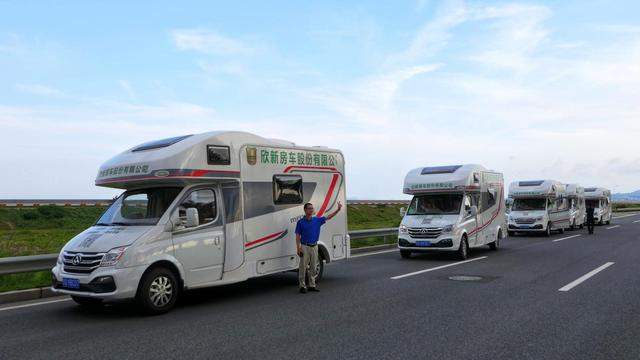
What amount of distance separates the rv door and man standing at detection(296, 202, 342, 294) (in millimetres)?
1677

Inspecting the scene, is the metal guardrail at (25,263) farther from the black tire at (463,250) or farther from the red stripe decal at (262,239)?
the black tire at (463,250)

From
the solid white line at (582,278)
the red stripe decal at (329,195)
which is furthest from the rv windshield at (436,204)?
the red stripe decal at (329,195)

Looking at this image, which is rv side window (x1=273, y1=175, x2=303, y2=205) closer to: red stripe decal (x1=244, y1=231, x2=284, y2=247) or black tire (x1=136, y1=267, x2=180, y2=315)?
red stripe decal (x1=244, y1=231, x2=284, y2=247)

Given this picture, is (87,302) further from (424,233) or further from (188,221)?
(424,233)

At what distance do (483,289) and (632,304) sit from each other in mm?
2500

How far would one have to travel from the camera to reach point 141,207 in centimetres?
902

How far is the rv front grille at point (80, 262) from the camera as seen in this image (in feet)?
26.0

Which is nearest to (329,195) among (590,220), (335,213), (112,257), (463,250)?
(335,213)

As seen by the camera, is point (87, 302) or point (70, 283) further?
point (87, 302)

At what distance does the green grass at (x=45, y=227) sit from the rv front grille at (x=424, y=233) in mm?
3310

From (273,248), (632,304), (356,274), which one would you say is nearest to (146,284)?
(273,248)

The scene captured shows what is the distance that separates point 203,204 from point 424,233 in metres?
8.25

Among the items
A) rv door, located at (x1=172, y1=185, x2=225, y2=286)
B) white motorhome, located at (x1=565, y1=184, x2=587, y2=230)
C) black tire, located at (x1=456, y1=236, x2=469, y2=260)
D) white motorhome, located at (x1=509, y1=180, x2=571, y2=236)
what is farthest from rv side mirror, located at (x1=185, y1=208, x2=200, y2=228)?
white motorhome, located at (x1=565, y1=184, x2=587, y2=230)

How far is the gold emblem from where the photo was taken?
10047 mm
